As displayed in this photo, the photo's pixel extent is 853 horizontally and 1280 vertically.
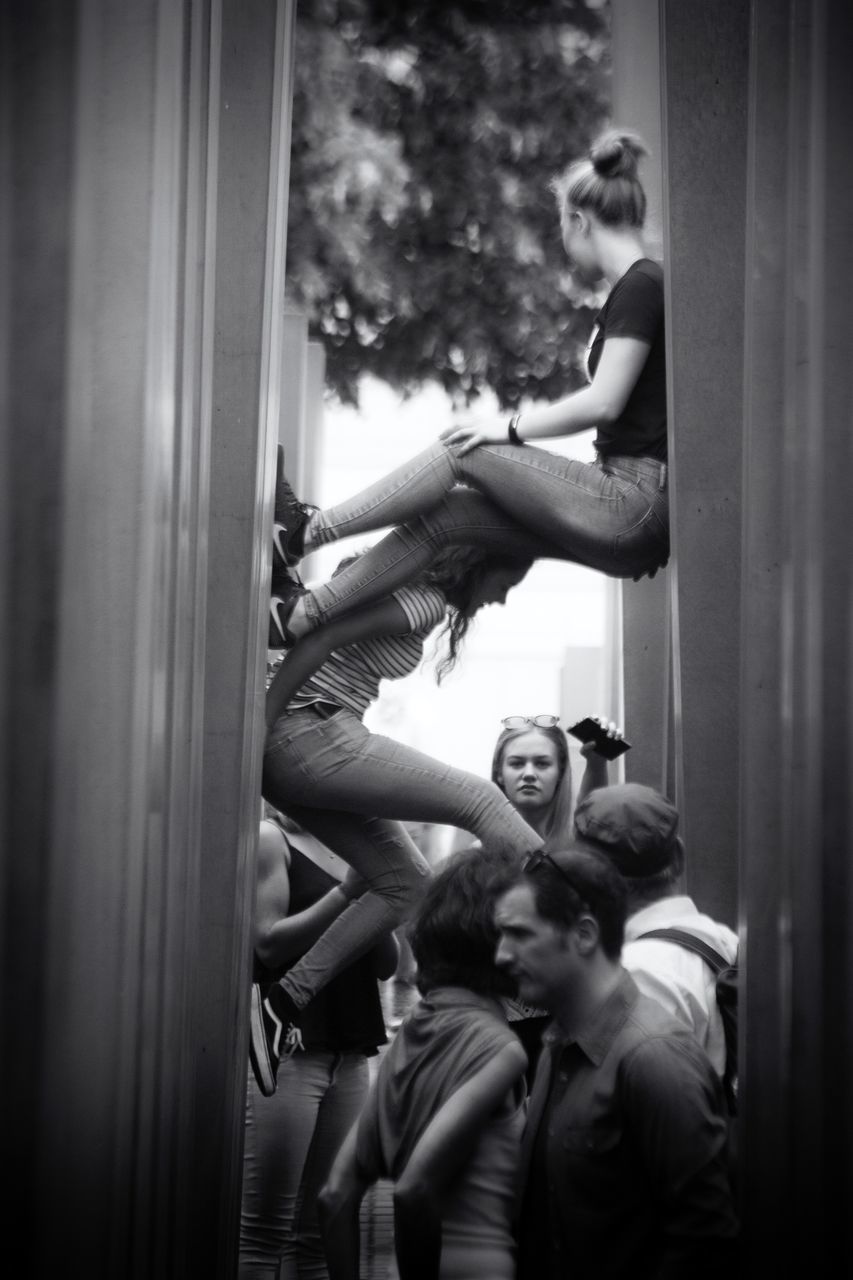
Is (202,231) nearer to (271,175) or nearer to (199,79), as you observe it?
(199,79)

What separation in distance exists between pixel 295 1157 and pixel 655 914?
47.5 inches

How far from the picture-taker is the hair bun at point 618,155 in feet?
10.8

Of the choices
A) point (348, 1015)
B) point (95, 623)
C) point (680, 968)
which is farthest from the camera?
point (348, 1015)

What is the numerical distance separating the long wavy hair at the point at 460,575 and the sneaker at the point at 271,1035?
31.7 inches

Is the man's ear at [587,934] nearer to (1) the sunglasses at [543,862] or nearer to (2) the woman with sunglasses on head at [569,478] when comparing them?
(1) the sunglasses at [543,862]

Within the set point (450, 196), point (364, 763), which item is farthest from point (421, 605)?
point (450, 196)

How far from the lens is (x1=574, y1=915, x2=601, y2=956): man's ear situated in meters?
2.30

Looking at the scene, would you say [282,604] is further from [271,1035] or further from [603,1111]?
[603,1111]

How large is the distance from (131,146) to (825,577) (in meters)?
1.25

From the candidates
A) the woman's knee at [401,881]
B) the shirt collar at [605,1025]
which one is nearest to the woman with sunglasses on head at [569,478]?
the woman's knee at [401,881]

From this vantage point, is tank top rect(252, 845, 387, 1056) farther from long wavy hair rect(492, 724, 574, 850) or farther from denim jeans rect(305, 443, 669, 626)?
denim jeans rect(305, 443, 669, 626)

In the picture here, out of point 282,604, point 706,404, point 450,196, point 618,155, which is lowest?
point 282,604

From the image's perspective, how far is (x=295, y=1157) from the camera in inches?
137

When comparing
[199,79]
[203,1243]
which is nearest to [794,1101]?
[203,1243]
